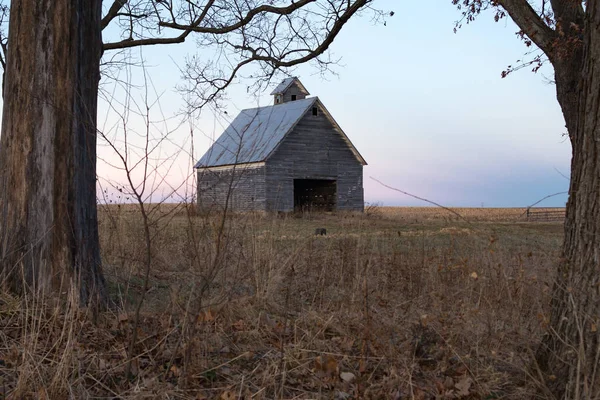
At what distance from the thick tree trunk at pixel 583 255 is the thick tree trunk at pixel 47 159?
3758 mm

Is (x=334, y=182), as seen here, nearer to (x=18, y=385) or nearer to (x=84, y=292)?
(x=84, y=292)

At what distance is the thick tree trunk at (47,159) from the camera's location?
5156 millimetres

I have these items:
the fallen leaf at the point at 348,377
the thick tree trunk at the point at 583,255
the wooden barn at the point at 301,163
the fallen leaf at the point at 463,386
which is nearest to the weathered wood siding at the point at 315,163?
the wooden barn at the point at 301,163

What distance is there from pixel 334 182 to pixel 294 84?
690 centimetres

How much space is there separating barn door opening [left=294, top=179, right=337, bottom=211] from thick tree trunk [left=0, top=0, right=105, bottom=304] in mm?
18942

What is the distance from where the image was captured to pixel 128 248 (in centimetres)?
879

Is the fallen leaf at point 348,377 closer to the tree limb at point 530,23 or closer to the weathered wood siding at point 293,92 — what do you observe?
the tree limb at point 530,23

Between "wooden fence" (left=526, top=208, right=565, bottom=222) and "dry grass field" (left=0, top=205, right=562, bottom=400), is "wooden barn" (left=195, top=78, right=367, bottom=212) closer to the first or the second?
"wooden fence" (left=526, top=208, right=565, bottom=222)

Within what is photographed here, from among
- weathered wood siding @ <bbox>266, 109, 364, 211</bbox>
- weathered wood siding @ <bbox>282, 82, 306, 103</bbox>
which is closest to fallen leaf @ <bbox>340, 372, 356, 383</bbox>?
weathered wood siding @ <bbox>266, 109, 364, 211</bbox>

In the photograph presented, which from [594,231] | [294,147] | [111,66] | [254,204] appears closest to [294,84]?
[294,147]

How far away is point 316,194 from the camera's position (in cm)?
2709

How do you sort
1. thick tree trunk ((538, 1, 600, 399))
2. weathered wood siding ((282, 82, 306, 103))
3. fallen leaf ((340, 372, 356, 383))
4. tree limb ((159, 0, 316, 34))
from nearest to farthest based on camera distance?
1. thick tree trunk ((538, 1, 600, 399))
2. fallen leaf ((340, 372, 356, 383))
3. tree limb ((159, 0, 316, 34))
4. weathered wood siding ((282, 82, 306, 103))

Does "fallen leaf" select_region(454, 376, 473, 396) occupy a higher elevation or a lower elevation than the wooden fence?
lower

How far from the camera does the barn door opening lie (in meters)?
25.5
